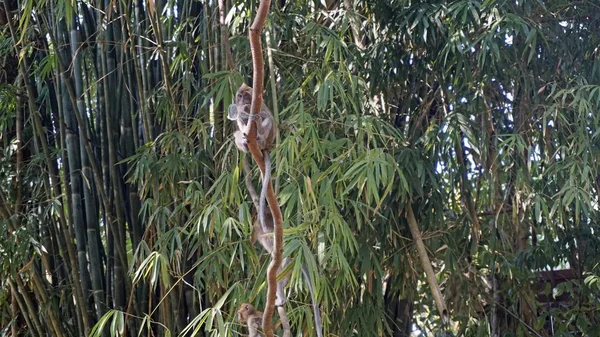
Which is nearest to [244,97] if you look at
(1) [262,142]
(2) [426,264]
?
(1) [262,142]

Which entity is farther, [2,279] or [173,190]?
[2,279]

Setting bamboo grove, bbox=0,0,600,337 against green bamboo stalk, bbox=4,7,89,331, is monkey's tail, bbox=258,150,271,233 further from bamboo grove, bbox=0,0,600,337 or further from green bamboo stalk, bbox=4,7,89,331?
green bamboo stalk, bbox=4,7,89,331

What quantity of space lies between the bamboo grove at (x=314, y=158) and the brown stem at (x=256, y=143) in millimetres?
725

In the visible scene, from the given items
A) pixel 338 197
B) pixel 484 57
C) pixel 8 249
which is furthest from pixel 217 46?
pixel 8 249

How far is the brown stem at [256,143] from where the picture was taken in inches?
57.4

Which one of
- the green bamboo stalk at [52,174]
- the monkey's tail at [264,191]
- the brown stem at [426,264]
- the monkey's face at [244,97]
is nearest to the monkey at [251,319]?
the monkey's tail at [264,191]

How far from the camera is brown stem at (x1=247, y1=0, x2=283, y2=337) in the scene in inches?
57.4

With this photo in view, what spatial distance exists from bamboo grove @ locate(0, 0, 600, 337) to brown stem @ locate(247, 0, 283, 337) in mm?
725

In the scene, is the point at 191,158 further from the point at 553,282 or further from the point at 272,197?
the point at 553,282

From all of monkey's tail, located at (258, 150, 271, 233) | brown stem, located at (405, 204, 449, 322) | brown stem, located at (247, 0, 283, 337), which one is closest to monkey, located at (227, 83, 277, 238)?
monkey's tail, located at (258, 150, 271, 233)

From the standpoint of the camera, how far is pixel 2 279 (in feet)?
10.5

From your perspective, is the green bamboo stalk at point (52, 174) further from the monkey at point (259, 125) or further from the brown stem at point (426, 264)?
the monkey at point (259, 125)

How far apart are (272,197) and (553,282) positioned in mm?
2393

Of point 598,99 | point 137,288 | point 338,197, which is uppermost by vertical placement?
point 598,99
